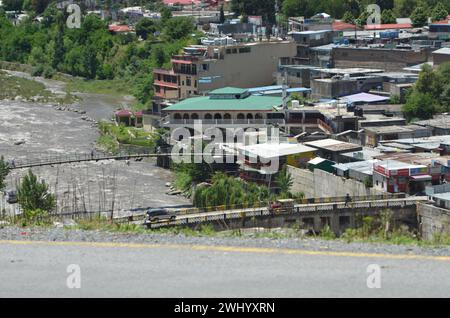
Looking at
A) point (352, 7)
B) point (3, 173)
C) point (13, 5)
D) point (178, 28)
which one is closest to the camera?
point (3, 173)

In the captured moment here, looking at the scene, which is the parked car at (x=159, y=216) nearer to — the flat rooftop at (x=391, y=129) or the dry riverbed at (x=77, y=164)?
the dry riverbed at (x=77, y=164)

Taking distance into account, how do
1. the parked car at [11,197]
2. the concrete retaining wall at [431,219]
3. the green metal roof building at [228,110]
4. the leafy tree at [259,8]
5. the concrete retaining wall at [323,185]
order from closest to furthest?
the concrete retaining wall at [431,219] < the concrete retaining wall at [323,185] < the parked car at [11,197] < the green metal roof building at [228,110] < the leafy tree at [259,8]

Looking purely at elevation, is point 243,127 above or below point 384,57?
below

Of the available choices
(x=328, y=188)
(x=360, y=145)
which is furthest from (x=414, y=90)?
(x=328, y=188)

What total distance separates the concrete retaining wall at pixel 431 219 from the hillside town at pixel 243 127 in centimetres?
3

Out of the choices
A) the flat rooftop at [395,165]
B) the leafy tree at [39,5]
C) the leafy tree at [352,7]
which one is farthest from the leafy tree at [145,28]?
the flat rooftop at [395,165]

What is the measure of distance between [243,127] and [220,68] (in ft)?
14.6

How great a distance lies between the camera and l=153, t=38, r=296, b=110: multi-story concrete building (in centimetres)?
2381

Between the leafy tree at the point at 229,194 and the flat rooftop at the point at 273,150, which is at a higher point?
the flat rooftop at the point at 273,150

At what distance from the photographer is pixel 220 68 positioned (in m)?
23.9

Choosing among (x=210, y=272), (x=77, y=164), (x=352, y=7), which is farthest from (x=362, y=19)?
(x=210, y=272)

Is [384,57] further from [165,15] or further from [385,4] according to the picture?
[165,15]

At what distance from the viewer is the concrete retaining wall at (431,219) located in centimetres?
1202
